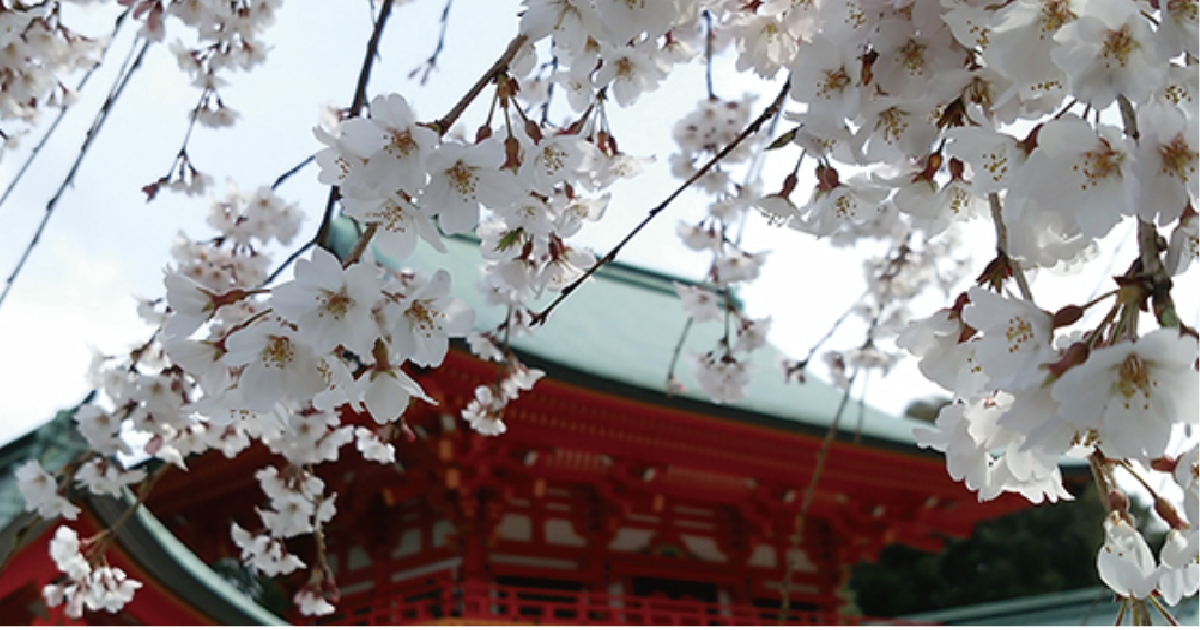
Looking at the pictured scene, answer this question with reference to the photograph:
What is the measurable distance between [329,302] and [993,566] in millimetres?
16295

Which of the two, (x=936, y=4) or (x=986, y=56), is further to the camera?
(x=936, y=4)

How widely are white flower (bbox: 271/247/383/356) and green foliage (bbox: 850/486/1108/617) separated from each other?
1522 cm

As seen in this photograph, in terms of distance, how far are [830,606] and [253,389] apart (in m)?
6.26

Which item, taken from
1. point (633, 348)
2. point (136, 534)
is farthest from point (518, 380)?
point (633, 348)

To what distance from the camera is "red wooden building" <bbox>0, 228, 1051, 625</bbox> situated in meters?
4.75

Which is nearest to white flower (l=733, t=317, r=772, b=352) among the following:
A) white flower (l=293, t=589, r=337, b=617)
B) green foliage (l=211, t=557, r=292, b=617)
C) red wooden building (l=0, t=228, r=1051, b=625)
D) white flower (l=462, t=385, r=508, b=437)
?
white flower (l=462, t=385, r=508, b=437)

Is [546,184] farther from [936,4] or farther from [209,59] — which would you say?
[209,59]

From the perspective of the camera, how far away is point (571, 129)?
122 centimetres

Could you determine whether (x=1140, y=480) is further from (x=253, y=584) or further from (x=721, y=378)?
(x=253, y=584)

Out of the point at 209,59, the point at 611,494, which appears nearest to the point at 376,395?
the point at 209,59

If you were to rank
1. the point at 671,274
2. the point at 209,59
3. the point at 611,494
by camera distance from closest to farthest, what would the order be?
the point at 209,59, the point at 611,494, the point at 671,274

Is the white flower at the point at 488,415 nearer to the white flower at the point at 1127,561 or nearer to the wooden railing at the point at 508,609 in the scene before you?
the white flower at the point at 1127,561

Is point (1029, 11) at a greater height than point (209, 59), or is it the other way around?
point (209, 59)

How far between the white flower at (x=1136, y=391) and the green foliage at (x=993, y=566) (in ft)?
49.9
